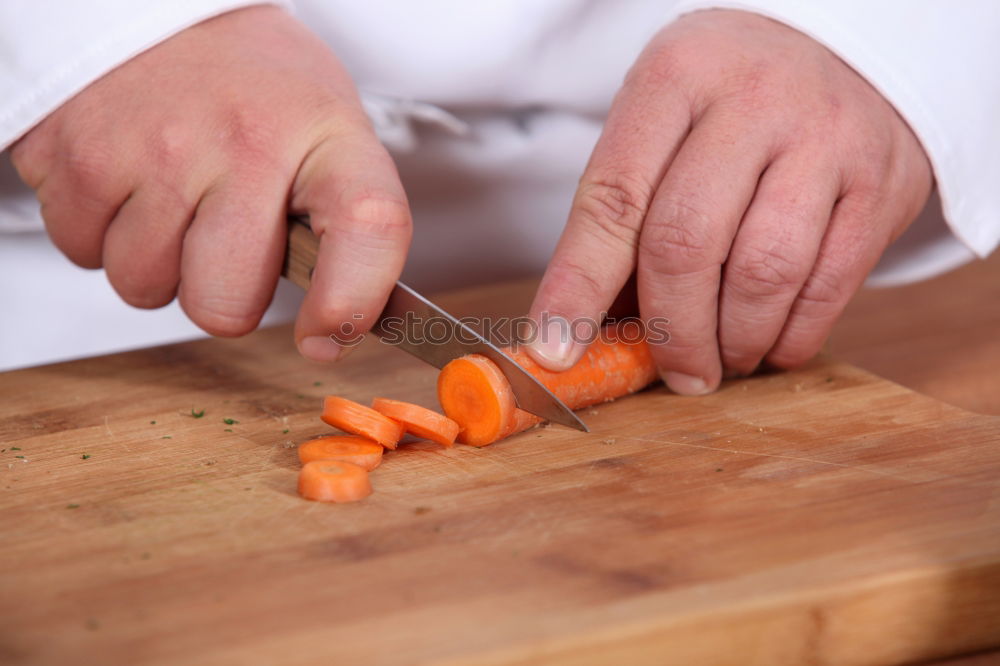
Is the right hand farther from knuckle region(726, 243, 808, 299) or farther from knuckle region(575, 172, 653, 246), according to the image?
knuckle region(726, 243, 808, 299)

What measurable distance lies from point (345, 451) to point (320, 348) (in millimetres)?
237

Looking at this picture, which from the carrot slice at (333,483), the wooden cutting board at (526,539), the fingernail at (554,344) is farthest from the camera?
the fingernail at (554,344)

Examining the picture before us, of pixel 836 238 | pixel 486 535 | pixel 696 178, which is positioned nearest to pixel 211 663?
pixel 486 535

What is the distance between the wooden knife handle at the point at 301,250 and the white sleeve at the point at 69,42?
31 cm

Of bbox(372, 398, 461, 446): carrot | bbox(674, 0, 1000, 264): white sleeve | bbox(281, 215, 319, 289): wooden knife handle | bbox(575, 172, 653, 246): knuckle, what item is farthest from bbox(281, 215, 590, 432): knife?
bbox(674, 0, 1000, 264): white sleeve

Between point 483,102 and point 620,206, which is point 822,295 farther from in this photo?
point 483,102

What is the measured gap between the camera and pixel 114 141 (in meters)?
1.39

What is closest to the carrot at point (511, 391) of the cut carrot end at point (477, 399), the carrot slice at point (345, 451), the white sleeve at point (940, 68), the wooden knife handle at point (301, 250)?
Result: the cut carrot end at point (477, 399)

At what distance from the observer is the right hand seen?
1.37 meters

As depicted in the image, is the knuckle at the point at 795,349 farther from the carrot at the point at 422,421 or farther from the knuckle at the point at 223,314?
the knuckle at the point at 223,314

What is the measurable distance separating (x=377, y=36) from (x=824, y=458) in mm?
1054

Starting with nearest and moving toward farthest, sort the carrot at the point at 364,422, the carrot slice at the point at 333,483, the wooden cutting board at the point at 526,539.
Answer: the wooden cutting board at the point at 526,539
the carrot slice at the point at 333,483
the carrot at the point at 364,422

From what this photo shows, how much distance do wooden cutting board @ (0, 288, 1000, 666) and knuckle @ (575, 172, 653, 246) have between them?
0.26 meters

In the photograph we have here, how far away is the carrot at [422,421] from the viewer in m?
1.33
